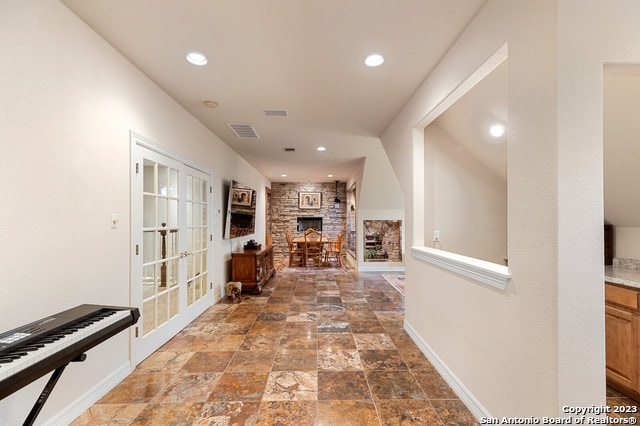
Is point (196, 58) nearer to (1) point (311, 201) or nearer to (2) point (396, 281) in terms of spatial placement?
(2) point (396, 281)

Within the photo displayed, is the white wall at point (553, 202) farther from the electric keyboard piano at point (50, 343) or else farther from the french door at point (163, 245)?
the french door at point (163, 245)

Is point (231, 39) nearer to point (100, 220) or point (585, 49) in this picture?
point (100, 220)

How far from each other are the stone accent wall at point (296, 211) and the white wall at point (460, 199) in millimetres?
5831

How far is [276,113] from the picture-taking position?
122 inches

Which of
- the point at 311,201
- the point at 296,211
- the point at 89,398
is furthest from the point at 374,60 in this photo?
the point at 296,211

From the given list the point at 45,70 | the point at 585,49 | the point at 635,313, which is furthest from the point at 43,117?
the point at 635,313

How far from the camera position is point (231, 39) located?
6.06ft

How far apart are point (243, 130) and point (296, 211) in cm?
547

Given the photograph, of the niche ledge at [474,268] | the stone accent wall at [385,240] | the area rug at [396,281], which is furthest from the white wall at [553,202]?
the stone accent wall at [385,240]

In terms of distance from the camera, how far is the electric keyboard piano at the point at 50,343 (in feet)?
3.07

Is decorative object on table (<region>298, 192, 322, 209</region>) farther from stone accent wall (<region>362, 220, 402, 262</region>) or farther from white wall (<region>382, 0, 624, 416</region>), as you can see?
white wall (<region>382, 0, 624, 416</region>)

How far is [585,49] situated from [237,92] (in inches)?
99.0

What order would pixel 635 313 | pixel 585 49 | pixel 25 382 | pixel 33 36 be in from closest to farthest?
pixel 25 382, pixel 585 49, pixel 33 36, pixel 635 313

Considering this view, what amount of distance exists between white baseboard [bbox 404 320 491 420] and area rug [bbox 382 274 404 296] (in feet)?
6.83
